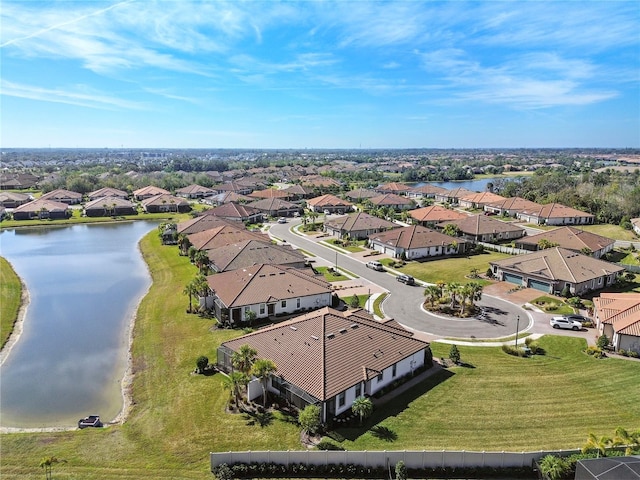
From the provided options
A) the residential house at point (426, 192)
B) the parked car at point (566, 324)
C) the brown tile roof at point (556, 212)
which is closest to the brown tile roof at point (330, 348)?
the parked car at point (566, 324)

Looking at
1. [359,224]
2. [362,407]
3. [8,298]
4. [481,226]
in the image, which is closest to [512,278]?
[481,226]

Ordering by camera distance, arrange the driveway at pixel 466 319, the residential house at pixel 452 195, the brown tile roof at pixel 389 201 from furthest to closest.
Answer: the residential house at pixel 452 195
the brown tile roof at pixel 389 201
the driveway at pixel 466 319

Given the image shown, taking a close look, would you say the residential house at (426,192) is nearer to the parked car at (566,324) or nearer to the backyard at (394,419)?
the parked car at (566,324)

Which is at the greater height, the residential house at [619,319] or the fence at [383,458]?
the residential house at [619,319]

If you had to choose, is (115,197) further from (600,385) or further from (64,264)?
(600,385)

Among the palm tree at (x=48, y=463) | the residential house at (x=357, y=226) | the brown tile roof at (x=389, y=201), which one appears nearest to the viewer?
the palm tree at (x=48, y=463)

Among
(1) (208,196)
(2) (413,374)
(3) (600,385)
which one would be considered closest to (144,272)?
(2) (413,374)

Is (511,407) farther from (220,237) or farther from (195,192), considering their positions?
(195,192)
